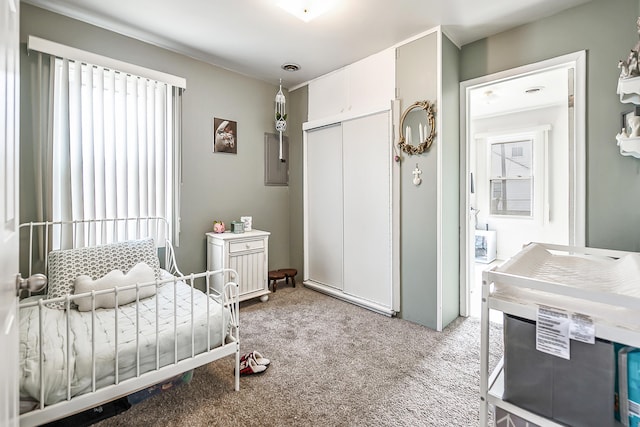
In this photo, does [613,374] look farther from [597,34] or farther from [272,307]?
Result: [272,307]

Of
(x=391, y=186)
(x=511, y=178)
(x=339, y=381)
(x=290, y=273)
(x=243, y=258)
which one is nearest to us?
(x=339, y=381)

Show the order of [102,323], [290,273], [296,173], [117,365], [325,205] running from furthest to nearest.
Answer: [296,173], [290,273], [325,205], [102,323], [117,365]

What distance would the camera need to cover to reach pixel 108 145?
2.47 m

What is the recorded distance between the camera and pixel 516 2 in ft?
7.11

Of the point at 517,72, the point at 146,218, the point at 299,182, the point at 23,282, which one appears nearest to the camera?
the point at 23,282

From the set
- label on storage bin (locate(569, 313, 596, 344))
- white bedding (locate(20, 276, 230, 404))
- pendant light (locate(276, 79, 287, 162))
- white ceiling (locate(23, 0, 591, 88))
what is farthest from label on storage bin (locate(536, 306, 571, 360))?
pendant light (locate(276, 79, 287, 162))

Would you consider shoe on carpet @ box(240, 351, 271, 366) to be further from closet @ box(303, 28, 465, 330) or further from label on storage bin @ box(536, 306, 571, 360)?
label on storage bin @ box(536, 306, 571, 360)

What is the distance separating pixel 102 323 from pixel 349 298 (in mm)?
2206

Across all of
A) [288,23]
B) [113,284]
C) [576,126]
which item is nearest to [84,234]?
[113,284]

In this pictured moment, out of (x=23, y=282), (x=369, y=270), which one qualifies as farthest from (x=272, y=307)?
(x=23, y=282)

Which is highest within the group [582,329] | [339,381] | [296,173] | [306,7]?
[306,7]

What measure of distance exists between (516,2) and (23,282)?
3.13 meters

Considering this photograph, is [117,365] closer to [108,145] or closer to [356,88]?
[108,145]

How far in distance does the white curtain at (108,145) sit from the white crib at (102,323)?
0.17 m
